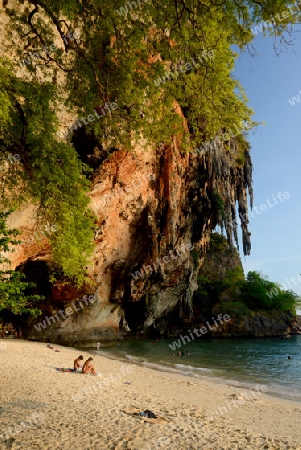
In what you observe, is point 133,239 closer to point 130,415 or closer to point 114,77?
point 130,415

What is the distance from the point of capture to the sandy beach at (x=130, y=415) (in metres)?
5.61

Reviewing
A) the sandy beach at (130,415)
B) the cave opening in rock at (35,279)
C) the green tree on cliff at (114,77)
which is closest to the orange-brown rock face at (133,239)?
the cave opening in rock at (35,279)

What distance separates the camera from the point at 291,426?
8.65 metres

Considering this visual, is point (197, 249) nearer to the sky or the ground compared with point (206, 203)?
nearer to the ground

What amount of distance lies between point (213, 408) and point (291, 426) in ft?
7.85

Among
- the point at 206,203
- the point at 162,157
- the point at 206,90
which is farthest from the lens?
the point at 206,203

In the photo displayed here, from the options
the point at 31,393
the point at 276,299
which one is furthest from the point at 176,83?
the point at 276,299

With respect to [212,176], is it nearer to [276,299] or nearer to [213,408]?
[213,408]

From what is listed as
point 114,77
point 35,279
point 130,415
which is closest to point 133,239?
point 35,279

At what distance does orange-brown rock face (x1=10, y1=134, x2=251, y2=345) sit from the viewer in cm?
2361

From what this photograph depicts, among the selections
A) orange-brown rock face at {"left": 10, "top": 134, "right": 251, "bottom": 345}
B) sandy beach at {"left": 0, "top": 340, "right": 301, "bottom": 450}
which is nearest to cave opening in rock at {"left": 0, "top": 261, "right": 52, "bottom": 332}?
orange-brown rock face at {"left": 10, "top": 134, "right": 251, "bottom": 345}

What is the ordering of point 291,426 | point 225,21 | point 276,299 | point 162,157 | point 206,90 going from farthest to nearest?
point 276,299
point 162,157
point 291,426
point 206,90
point 225,21

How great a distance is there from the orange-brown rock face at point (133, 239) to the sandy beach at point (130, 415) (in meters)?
12.1

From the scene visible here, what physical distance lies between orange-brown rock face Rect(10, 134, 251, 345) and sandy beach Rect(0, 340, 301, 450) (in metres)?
12.1
